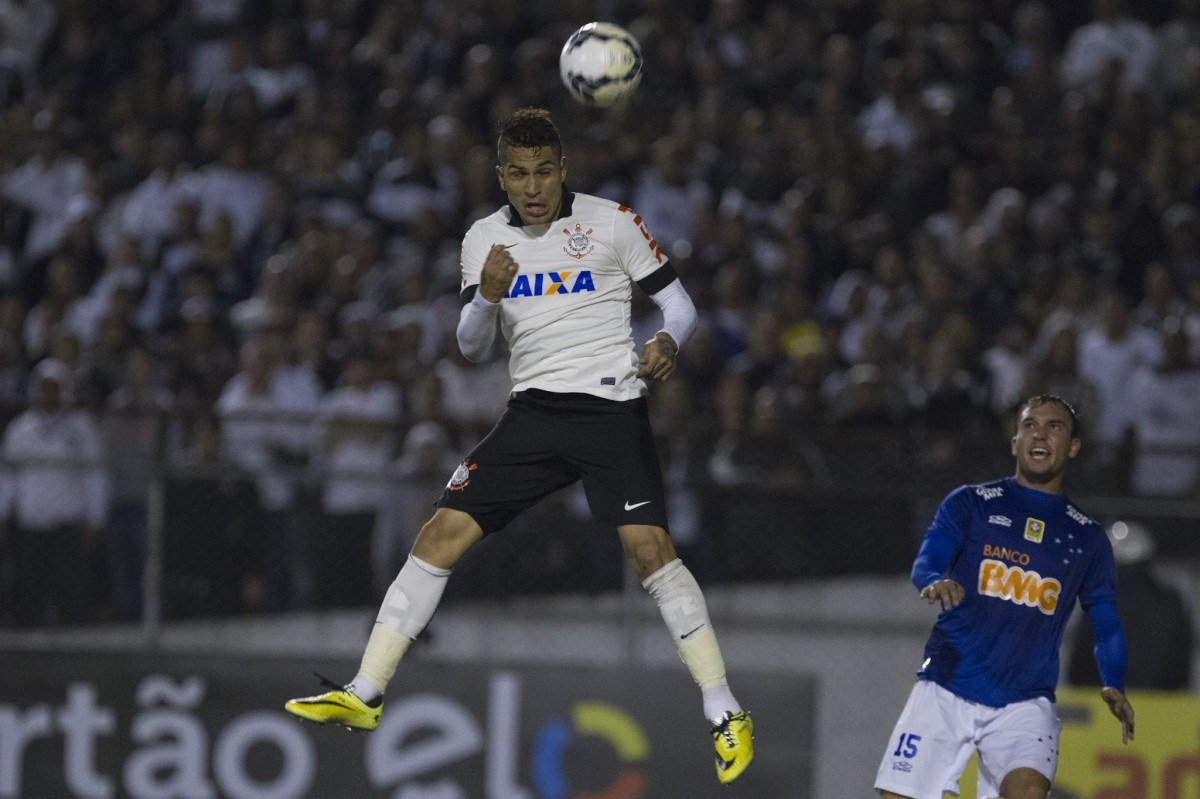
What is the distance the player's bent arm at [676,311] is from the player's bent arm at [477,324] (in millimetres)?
622

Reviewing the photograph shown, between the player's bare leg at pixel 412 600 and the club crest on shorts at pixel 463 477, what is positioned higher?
the club crest on shorts at pixel 463 477

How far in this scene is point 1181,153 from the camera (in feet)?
39.4

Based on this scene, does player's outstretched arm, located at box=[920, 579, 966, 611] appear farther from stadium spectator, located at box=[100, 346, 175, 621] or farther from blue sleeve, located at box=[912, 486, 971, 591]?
stadium spectator, located at box=[100, 346, 175, 621]

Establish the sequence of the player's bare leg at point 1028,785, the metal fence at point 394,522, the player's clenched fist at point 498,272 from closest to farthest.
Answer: the player's clenched fist at point 498,272, the player's bare leg at point 1028,785, the metal fence at point 394,522

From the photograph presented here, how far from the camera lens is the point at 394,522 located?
9.73 metres

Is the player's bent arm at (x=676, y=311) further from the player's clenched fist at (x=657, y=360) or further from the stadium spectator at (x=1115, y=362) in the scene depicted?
the stadium spectator at (x=1115, y=362)

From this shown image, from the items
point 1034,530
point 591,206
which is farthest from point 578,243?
point 1034,530

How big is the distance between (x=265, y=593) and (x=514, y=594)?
152 cm

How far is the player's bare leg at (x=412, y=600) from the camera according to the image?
19.7ft

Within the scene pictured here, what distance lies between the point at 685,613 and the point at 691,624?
1.9 inches

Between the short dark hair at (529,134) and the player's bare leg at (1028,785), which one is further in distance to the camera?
the player's bare leg at (1028,785)

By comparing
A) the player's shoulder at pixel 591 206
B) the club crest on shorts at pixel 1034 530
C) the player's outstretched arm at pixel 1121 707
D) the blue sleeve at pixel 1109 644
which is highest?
the player's shoulder at pixel 591 206

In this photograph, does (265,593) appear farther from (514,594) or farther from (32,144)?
(32,144)

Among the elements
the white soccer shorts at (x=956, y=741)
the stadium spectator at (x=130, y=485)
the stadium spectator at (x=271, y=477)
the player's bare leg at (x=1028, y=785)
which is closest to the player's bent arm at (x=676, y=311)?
the white soccer shorts at (x=956, y=741)
